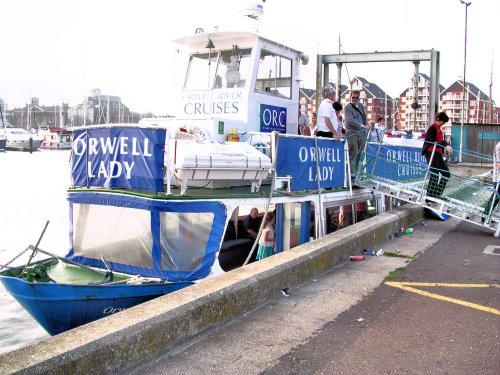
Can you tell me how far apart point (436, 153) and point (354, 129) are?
183 cm

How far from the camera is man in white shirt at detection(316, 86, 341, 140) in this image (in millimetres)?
10453

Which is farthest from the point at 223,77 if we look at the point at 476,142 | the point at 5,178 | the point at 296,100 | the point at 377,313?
the point at 5,178

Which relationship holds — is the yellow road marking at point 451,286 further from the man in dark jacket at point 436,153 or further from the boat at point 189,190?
the man in dark jacket at point 436,153

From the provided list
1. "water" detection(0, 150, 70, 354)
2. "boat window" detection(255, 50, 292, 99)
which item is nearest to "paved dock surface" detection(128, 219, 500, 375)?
"boat window" detection(255, 50, 292, 99)

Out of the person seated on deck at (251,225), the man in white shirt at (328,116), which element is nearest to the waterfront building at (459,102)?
the man in white shirt at (328,116)

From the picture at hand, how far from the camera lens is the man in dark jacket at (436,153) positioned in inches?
435

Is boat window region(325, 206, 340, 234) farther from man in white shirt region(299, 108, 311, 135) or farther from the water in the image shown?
the water

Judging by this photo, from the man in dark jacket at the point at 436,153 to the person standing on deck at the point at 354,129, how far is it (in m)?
1.37

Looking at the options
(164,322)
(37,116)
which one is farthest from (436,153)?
(37,116)

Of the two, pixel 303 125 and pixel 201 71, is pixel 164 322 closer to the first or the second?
pixel 201 71

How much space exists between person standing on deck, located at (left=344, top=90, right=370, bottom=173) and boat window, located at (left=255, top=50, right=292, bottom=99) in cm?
162

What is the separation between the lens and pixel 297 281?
241 inches

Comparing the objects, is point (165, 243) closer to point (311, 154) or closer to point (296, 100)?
point (311, 154)

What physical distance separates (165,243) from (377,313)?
3244mm
